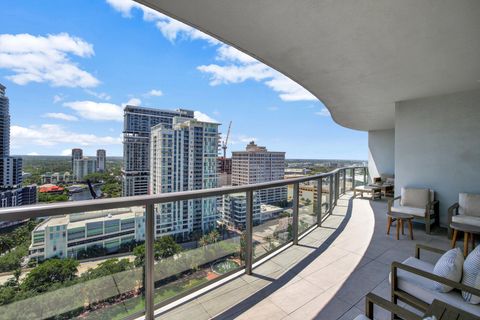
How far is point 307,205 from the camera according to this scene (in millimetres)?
4340

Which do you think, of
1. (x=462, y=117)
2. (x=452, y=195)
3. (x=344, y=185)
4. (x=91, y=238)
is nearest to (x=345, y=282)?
(x=91, y=238)

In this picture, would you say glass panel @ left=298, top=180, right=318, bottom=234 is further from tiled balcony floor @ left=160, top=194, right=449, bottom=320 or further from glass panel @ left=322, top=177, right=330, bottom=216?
glass panel @ left=322, top=177, right=330, bottom=216

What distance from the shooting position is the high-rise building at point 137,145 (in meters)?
10.0

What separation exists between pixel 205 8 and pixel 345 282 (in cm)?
363

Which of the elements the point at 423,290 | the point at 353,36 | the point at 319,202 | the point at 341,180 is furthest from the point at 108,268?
the point at 341,180

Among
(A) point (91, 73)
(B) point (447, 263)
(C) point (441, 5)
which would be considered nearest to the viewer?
(B) point (447, 263)

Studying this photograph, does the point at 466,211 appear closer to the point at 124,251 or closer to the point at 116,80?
the point at 124,251

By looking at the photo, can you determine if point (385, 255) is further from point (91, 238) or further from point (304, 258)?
point (91, 238)

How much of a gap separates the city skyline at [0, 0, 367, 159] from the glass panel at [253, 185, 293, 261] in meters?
2.29

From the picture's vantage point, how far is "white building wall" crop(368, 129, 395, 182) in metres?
10.6

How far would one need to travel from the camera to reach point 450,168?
16.6 ft

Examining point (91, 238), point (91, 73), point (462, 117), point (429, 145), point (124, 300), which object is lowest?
point (124, 300)

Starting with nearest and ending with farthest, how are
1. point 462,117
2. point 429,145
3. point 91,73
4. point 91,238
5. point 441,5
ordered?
point 91,238 → point 441,5 → point 462,117 → point 429,145 → point 91,73

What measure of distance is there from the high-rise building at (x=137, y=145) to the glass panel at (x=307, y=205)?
393cm
